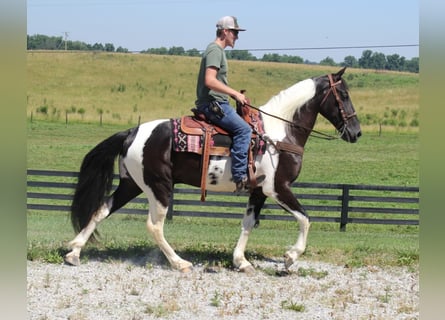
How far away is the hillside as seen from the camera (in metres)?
41.8

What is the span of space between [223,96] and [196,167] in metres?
0.95

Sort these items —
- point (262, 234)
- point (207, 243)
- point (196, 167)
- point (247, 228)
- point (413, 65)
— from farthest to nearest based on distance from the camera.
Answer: point (413, 65)
point (262, 234)
point (207, 243)
point (247, 228)
point (196, 167)

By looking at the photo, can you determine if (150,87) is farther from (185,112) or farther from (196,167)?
(196,167)

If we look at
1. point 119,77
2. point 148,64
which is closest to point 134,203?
point 119,77

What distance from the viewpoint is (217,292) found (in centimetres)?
660

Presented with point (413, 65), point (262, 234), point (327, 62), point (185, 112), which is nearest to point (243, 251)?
point (262, 234)

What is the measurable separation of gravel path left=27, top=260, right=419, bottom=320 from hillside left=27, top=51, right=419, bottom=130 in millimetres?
27221

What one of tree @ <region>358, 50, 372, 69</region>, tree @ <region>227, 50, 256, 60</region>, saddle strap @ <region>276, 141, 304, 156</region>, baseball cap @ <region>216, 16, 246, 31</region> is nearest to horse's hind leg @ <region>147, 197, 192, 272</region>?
saddle strap @ <region>276, 141, 304, 156</region>

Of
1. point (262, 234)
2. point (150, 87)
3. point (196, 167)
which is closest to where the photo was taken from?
point (196, 167)

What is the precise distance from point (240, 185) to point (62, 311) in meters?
2.71

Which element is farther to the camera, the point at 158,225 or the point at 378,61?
the point at 378,61

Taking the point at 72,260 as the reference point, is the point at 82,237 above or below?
above

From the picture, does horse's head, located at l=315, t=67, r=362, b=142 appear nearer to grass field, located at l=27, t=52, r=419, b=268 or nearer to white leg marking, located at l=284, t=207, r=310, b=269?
white leg marking, located at l=284, t=207, r=310, b=269
